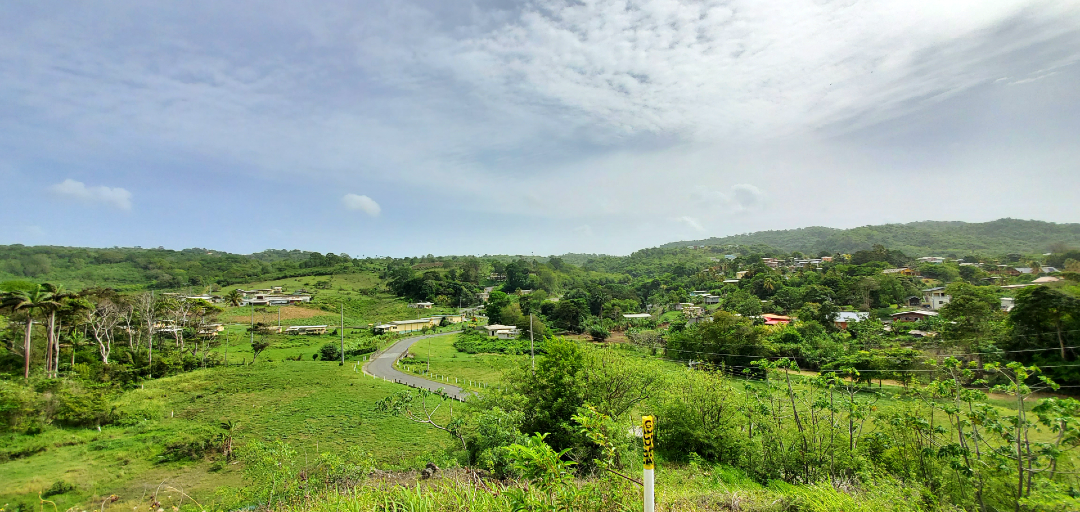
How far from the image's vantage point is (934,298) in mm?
46156

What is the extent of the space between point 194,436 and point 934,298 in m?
66.8

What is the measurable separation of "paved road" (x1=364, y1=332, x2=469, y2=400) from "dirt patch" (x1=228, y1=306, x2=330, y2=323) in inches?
852

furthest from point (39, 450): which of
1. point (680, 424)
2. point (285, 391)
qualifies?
point (680, 424)

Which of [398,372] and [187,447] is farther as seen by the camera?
[398,372]

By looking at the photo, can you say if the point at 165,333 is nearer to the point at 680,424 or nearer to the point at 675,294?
the point at 680,424

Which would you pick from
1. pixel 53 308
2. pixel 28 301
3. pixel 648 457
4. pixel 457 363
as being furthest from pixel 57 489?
pixel 457 363

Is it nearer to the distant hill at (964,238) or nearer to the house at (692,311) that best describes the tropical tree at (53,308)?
the house at (692,311)

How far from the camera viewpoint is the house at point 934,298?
4517cm

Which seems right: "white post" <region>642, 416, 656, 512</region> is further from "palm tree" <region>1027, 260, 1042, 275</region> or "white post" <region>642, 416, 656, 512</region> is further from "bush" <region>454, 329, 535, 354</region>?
"palm tree" <region>1027, 260, 1042, 275</region>

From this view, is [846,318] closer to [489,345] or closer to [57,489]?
[489,345]

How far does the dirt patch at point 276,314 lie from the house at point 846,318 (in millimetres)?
66254

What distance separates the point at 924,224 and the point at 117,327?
686 feet

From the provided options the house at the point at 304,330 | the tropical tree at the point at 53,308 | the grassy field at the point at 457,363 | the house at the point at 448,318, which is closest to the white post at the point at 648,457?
the grassy field at the point at 457,363

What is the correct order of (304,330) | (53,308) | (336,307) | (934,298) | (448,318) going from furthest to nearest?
(336,307) → (448,318) → (304,330) → (934,298) → (53,308)
